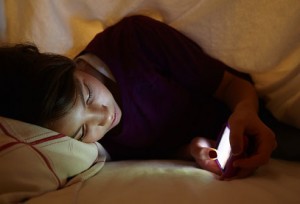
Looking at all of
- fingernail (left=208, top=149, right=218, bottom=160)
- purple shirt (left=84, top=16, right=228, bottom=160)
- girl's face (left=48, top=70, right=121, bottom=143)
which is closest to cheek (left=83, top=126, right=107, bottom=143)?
girl's face (left=48, top=70, right=121, bottom=143)

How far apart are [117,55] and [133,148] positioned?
0.70ft

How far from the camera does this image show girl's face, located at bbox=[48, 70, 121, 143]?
0.66 m

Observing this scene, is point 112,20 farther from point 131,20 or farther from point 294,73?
point 294,73

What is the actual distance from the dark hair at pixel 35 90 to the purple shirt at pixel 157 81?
0.16 meters

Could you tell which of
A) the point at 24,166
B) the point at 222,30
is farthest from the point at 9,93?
the point at 222,30

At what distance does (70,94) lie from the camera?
652 millimetres

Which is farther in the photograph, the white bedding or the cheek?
the cheek

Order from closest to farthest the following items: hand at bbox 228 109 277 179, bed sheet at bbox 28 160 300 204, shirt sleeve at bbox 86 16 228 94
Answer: bed sheet at bbox 28 160 300 204, hand at bbox 228 109 277 179, shirt sleeve at bbox 86 16 228 94

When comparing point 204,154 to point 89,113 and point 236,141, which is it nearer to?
point 236,141

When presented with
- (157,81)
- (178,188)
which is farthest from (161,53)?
(178,188)

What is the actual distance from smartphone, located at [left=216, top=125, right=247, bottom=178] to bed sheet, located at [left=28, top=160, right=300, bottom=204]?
0.09 feet

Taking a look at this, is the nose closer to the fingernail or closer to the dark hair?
the dark hair

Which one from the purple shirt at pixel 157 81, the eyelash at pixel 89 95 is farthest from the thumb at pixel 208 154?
the eyelash at pixel 89 95

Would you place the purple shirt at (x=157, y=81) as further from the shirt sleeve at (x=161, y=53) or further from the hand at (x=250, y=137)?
the hand at (x=250, y=137)
